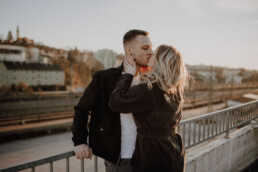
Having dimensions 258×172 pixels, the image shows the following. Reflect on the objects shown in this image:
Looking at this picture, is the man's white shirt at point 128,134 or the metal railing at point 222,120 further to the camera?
the metal railing at point 222,120

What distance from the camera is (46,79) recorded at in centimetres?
6681

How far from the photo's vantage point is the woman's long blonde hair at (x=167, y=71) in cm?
171

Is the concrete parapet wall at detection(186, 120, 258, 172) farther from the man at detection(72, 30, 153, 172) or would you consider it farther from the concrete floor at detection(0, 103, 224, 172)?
the concrete floor at detection(0, 103, 224, 172)

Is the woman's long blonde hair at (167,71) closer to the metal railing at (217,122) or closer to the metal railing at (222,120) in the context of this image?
the metal railing at (217,122)

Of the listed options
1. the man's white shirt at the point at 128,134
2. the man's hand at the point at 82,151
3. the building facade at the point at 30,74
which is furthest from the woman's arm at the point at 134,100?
the building facade at the point at 30,74

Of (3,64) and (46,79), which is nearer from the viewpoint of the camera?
(3,64)

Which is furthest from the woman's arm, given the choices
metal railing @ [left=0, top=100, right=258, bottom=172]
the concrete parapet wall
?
the concrete parapet wall

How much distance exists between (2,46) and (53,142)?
64.1 meters

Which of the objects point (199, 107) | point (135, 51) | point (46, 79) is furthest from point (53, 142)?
point (46, 79)

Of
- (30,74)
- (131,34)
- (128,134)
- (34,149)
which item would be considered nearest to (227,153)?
(128,134)

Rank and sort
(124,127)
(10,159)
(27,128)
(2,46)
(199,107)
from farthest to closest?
1. (2,46)
2. (199,107)
3. (27,128)
4. (10,159)
5. (124,127)

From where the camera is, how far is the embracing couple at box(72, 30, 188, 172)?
5.65 ft

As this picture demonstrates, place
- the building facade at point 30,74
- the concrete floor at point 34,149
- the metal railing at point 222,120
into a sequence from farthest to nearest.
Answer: the building facade at point 30,74 < the concrete floor at point 34,149 < the metal railing at point 222,120

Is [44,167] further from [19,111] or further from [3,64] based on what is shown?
[3,64]
